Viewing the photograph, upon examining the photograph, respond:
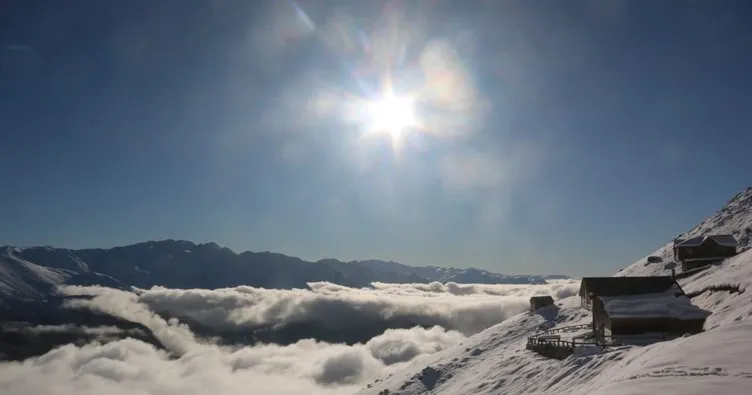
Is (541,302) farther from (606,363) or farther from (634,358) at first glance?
(634,358)

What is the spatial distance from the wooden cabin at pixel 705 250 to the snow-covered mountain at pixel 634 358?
404 cm

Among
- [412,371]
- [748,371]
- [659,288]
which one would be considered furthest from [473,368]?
[748,371]

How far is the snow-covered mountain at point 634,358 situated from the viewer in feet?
63.0

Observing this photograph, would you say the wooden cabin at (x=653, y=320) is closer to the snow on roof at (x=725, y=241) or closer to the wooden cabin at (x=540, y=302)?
the snow on roof at (x=725, y=241)

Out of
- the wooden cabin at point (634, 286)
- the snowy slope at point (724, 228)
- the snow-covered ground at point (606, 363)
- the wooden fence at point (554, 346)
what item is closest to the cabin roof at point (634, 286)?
the wooden cabin at point (634, 286)

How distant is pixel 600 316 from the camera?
1773 inches

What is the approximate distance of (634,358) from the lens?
92.6ft

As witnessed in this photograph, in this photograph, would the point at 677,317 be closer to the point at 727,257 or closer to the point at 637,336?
the point at 637,336

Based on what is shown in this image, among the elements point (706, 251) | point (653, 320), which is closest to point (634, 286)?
point (653, 320)

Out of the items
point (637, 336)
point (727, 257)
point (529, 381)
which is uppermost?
point (727, 257)

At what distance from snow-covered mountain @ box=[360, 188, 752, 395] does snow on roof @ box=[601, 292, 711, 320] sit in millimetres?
1420

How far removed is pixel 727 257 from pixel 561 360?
3568 cm

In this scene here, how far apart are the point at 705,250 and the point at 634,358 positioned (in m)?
46.0

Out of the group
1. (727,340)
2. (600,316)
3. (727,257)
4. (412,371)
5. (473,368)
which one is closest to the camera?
(727,340)
